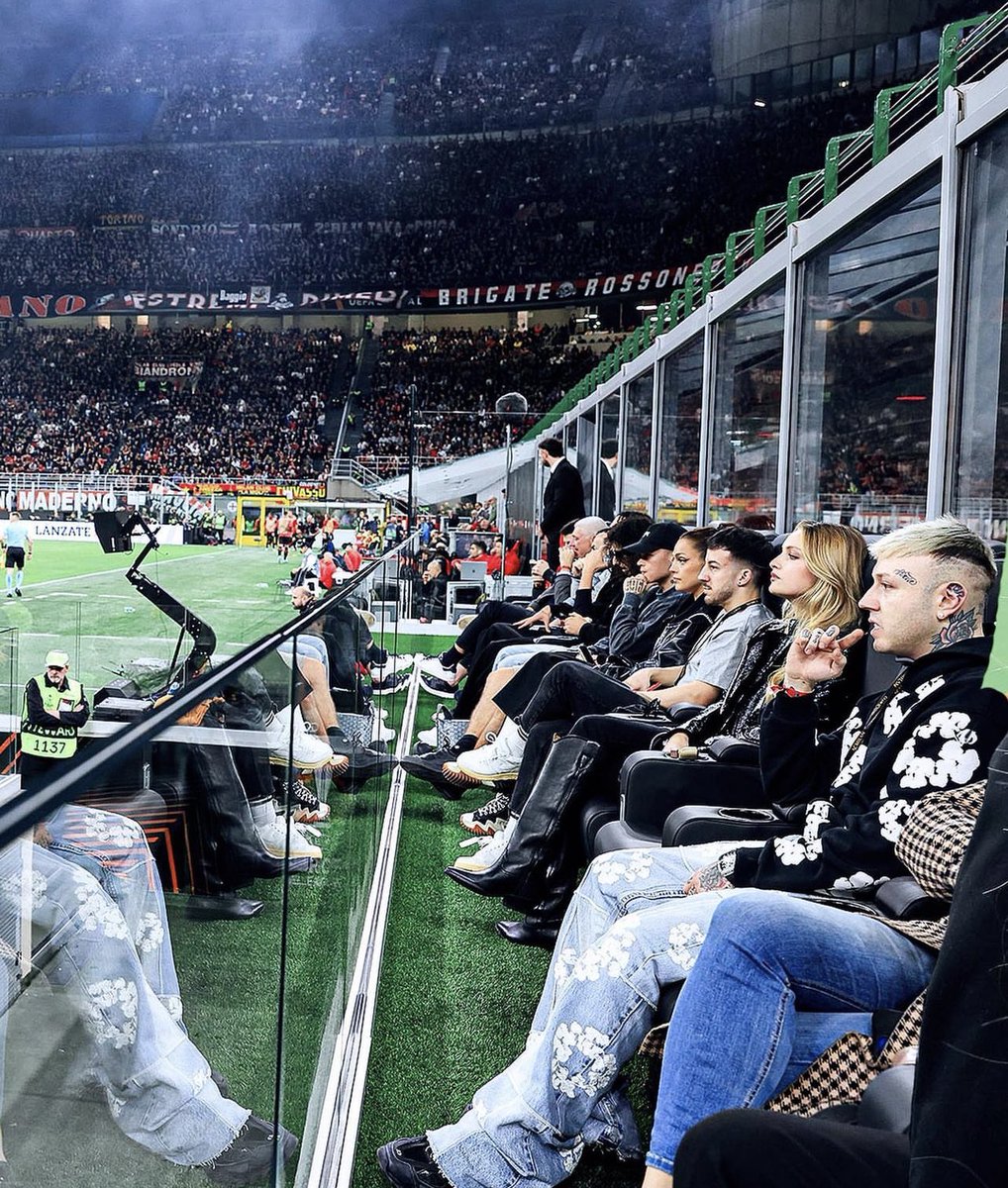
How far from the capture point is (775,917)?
1.40 metres

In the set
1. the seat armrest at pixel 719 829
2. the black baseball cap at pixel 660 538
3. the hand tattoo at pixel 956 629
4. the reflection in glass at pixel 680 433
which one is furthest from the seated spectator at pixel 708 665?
the reflection in glass at pixel 680 433

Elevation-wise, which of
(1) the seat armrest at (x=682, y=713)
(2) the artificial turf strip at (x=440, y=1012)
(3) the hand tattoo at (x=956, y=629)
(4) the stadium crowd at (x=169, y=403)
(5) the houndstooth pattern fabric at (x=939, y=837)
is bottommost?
(2) the artificial turf strip at (x=440, y=1012)

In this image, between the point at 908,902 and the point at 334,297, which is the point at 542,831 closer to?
the point at 908,902

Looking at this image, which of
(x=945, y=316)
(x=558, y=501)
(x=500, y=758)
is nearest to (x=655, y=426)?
(x=558, y=501)

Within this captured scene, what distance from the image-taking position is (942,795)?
1.55 metres

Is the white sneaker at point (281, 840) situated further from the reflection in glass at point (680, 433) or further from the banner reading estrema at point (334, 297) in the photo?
the banner reading estrema at point (334, 297)

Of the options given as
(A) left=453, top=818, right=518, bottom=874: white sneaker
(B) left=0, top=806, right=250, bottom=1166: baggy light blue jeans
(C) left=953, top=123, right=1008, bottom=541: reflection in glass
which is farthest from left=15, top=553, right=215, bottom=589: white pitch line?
(B) left=0, top=806, right=250, bottom=1166: baggy light blue jeans

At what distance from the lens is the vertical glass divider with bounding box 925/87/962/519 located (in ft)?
8.86

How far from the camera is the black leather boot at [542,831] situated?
9.11 feet

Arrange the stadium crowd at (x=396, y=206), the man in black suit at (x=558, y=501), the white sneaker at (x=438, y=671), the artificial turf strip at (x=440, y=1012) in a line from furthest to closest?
the stadium crowd at (x=396, y=206), the man in black suit at (x=558, y=501), the white sneaker at (x=438, y=671), the artificial turf strip at (x=440, y=1012)

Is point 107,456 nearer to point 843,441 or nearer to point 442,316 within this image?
point 442,316

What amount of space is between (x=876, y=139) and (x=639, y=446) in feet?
14.8

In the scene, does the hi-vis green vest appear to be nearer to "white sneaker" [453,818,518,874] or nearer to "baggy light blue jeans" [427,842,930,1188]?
"white sneaker" [453,818,518,874]

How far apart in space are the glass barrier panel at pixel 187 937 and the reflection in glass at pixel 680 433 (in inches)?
164
